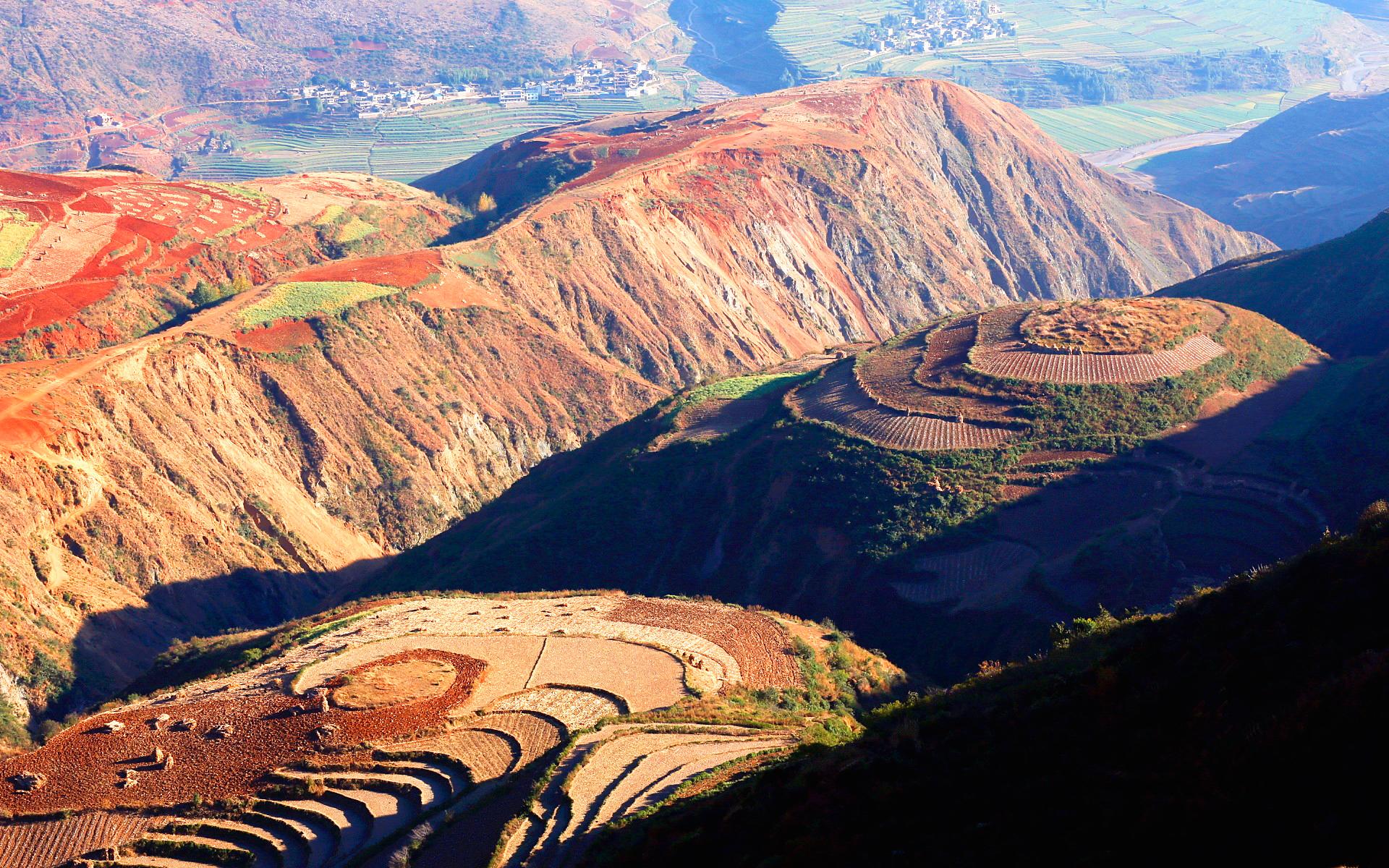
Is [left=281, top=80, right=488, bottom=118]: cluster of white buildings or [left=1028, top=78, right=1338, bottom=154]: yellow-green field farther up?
[left=281, top=80, right=488, bottom=118]: cluster of white buildings

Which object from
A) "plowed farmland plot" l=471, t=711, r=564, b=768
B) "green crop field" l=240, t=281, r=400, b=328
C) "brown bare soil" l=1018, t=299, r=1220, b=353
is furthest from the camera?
"green crop field" l=240, t=281, r=400, b=328

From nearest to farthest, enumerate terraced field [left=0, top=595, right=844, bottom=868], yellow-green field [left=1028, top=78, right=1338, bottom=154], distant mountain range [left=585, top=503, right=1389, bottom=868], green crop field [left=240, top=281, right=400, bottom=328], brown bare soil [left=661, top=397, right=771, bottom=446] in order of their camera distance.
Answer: distant mountain range [left=585, top=503, right=1389, bottom=868] < terraced field [left=0, top=595, right=844, bottom=868] < brown bare soil [left=661, top=397, right=771, bottom=446] < green crop field [left=240, top=281, right=400, bottom=328] < yellow-green field [left=1028, top=78, right=1338, bottom=154]

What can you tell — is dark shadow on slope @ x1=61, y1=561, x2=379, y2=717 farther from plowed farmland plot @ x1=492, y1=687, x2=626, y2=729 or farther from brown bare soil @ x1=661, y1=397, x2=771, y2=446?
brown bare soil @ x1=661, y1=397, x2=771, y2=446

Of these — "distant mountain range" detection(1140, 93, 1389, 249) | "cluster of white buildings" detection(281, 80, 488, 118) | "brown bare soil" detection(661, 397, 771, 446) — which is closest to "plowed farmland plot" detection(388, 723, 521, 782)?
"brown bare soil" detection(661, 397, 771, 446)

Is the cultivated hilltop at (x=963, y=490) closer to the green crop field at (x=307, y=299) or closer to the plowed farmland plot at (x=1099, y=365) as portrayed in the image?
the plowed farmland plot at (x=1099, y=365)

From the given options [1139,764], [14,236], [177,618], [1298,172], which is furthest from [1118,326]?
[1298,172]

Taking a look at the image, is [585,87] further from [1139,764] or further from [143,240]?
[1139,764]

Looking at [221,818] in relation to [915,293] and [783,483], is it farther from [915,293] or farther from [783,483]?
[915,293]
